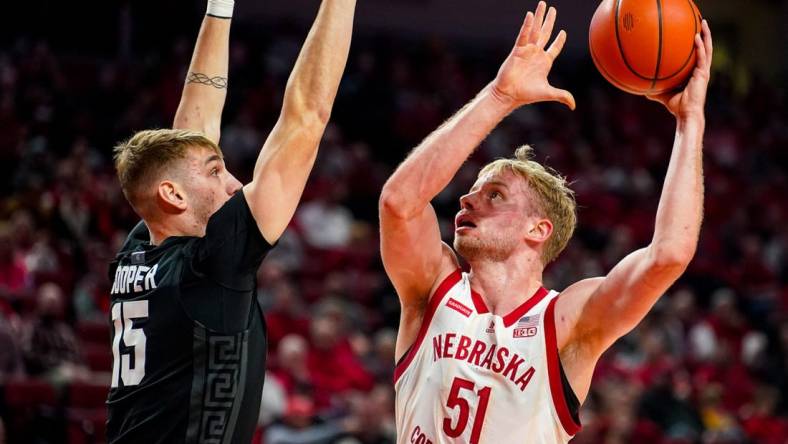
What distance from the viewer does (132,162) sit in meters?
3.39

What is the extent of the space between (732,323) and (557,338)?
11029mm

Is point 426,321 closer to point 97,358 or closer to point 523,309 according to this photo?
point 523,309

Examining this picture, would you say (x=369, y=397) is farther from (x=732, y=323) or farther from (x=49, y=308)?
(x=732, y=323)

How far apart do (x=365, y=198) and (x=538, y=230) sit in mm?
10142

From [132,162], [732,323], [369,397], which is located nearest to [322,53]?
[132,162]

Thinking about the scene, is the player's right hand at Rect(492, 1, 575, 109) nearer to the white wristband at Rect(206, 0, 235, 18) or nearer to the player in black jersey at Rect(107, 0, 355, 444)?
the player in black jersey at Rect(107, 0, 355, 444)

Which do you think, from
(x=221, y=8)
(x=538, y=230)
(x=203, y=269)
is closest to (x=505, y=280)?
(x=538, y=230)

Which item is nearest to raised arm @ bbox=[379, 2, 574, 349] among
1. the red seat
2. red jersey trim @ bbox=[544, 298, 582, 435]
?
red jersey trim @ bbox=[544, 298, 582, 435]

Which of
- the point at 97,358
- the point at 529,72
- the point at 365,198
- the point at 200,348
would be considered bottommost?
the point at 97,358

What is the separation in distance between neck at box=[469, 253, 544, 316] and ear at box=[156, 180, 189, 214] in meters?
1.08

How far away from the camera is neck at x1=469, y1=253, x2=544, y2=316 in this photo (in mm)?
3803

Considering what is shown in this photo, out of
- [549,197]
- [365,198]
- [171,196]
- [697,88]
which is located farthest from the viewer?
[365,198]

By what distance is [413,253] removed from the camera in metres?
3.69

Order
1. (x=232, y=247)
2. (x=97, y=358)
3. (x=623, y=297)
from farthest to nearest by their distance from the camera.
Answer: (x=97, y=358) < (x=623, y=297) < (x=232, y=247)
